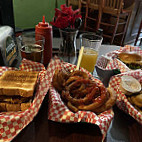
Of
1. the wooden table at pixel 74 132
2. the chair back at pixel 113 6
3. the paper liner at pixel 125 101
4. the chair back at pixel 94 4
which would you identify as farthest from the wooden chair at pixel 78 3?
the wooden table at pixel 74 132

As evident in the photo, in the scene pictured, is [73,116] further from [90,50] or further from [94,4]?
[94,4]

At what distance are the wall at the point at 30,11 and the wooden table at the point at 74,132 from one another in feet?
10.2

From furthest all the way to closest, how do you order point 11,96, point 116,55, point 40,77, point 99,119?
1. point 116,55
2. point 40,77
3. point 11,96
4. point 99,119

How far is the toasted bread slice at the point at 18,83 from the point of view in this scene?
0.61 m

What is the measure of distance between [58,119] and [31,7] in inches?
128

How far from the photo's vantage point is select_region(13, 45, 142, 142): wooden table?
553 millimetres

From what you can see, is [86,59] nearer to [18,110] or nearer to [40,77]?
[40,77]

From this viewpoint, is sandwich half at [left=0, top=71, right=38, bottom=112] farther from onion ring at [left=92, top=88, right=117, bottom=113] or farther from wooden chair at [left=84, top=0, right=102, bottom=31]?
wooden chair at [left=84, top=0, right=102, bottom=31]

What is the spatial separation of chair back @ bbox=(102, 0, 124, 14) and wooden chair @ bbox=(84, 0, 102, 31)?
0.37 ft

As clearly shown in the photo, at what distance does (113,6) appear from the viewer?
271 centimetres

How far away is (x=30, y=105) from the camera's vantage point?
24.0 inches

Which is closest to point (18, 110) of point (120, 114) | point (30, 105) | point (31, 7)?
point (30, 105)

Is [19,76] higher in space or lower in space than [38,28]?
lower

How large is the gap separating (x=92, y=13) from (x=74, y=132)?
316 cm
